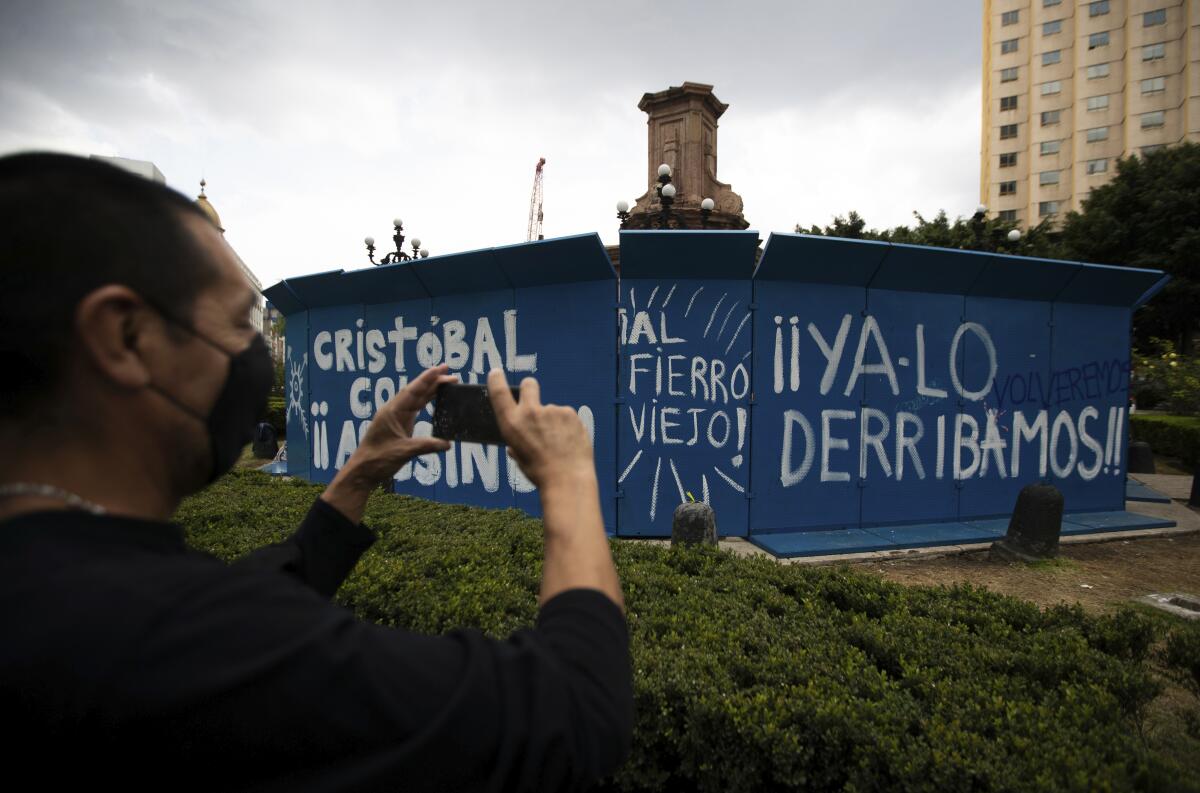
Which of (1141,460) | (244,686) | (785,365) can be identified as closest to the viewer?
(244,686)

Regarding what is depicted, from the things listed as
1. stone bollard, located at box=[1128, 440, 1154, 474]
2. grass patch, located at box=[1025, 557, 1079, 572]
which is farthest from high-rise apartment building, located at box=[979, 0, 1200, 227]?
grass patch, located at box=[1025, 557, 1079, 572]

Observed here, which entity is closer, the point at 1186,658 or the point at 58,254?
the point at 58,254

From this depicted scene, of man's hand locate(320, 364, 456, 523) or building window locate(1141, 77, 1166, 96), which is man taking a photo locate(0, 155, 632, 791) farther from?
building window locate(1141, 77, 1166, 96)

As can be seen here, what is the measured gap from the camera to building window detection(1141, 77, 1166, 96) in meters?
47.5

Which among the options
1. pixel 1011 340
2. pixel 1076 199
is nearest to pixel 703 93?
pixel 1011 340

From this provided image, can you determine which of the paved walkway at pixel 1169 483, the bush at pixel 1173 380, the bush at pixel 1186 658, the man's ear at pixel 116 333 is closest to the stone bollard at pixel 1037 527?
the bush at pixel 1186 658

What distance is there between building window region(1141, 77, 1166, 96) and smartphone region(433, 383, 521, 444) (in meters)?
69.2

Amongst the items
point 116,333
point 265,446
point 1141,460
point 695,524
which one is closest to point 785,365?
point 695,524

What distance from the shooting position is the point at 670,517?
283 inches

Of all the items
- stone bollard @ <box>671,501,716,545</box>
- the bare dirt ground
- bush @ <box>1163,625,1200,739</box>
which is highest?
bush @ <box>1163,625,1200,739</box>

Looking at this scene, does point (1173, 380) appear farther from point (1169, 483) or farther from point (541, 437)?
point (541, 437)

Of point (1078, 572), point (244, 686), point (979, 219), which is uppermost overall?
point (979, 219)

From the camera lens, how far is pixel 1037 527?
671 cm

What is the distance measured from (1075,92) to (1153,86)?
5.56 meters
